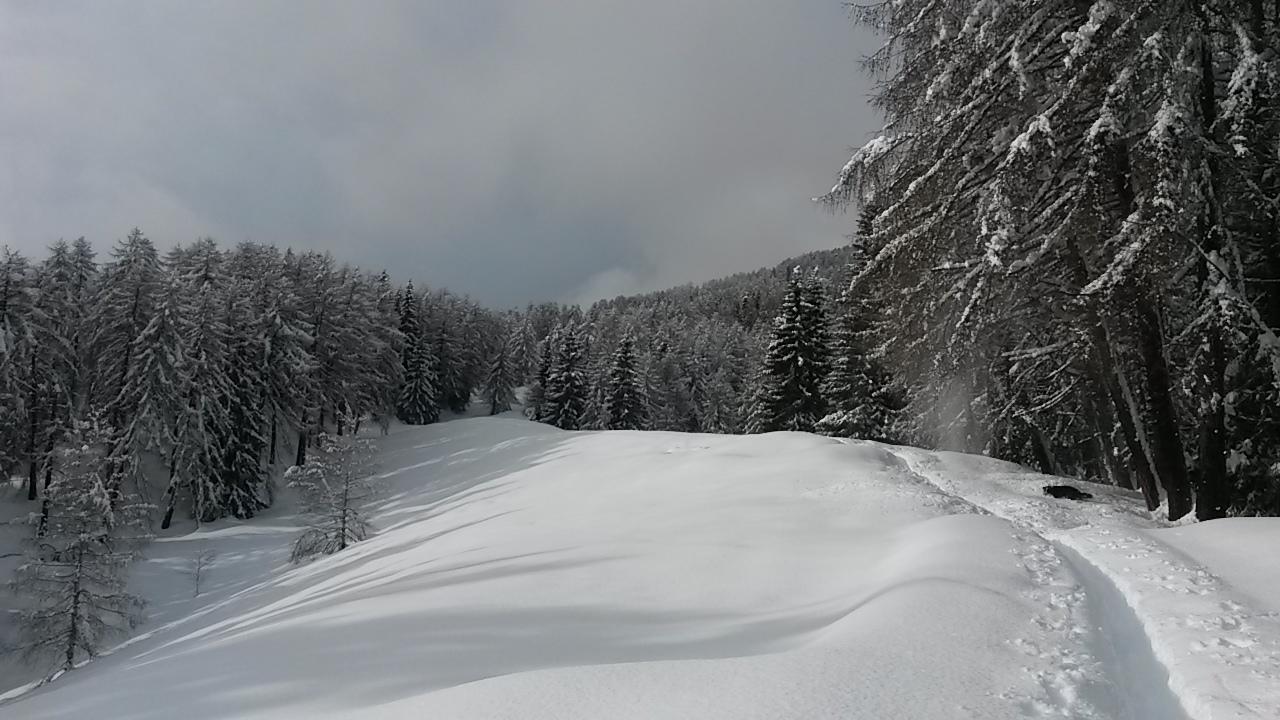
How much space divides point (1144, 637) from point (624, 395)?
142 feet

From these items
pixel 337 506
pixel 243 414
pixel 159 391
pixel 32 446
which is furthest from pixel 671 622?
pixel 32 446

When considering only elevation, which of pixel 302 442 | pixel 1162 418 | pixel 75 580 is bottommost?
pixel 75 580

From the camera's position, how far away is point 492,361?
67.9 metres

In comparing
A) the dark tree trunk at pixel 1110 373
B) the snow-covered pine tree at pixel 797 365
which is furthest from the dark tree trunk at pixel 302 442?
the dark tree trunk at pixel 1110 373

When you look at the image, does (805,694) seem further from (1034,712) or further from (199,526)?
(199,526)

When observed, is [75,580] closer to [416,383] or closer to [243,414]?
[243,414]

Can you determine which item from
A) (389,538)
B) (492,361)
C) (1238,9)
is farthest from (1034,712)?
(492,361)

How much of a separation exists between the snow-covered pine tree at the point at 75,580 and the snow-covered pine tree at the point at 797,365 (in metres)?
25.5

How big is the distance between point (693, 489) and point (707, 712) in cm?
888

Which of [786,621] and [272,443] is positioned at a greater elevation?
[272,443]

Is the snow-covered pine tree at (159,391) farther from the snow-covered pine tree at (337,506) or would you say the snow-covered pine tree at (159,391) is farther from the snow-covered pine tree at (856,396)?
the snow-covered pine tree at (856,396)

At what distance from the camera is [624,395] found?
47625 millimetres

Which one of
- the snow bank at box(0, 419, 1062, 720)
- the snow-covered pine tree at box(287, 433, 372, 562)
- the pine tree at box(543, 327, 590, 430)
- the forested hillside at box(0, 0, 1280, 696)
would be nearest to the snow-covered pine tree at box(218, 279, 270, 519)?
the forested hillside at box(0, 0, 1280, 696)

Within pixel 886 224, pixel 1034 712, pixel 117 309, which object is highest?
pixel 117 309
